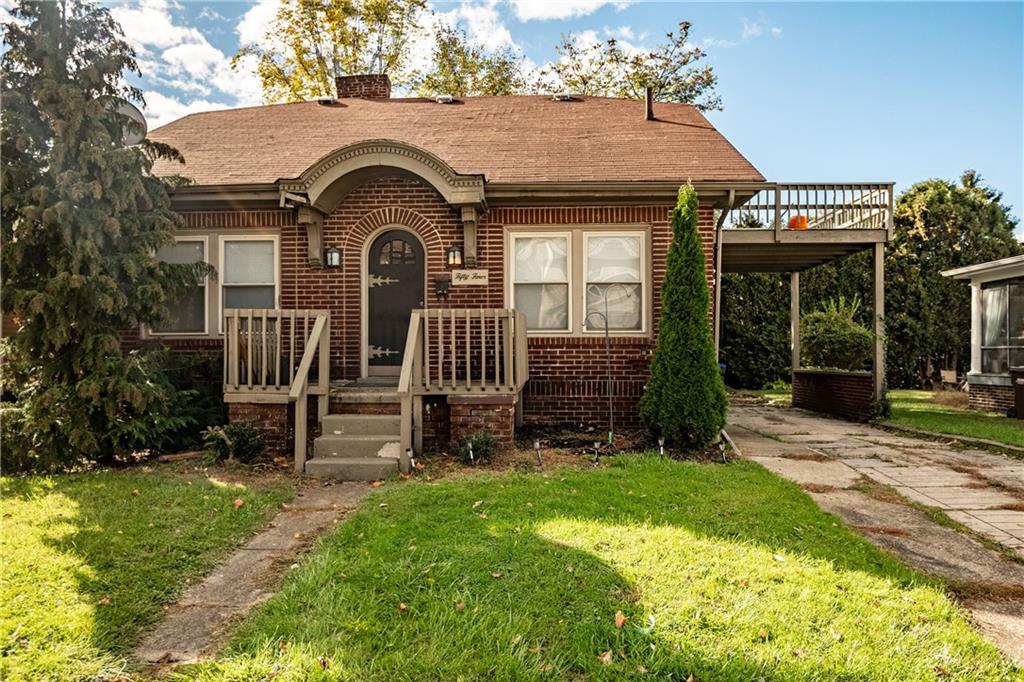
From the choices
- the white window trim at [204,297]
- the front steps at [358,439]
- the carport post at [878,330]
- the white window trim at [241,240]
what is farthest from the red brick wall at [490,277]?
the carport post at [878,330]

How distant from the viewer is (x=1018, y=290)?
11.9m

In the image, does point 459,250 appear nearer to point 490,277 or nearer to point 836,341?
point 490,277

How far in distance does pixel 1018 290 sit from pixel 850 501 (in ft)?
32.9

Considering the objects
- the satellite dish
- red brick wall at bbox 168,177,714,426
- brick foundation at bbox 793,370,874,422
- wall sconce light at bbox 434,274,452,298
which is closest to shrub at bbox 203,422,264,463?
red brick wall at bbox 168,177,714,426

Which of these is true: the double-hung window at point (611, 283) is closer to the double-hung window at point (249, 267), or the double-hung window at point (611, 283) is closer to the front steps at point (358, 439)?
the front steps at point (358, 439)

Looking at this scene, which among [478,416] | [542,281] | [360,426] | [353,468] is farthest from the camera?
[542,281]

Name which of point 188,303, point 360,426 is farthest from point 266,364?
point 188,303

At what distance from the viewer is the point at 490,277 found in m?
8.08

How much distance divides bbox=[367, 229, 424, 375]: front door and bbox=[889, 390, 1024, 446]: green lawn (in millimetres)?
7883

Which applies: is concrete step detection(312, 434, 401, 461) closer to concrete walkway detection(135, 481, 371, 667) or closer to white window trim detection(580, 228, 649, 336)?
concrete walkway detection(135, 481, 371, 667)

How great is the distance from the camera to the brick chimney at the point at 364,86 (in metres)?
11.9

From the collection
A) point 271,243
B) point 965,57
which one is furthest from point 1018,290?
point 271,243

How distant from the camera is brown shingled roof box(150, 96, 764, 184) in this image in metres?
8.21

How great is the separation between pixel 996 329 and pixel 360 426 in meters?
12.9
